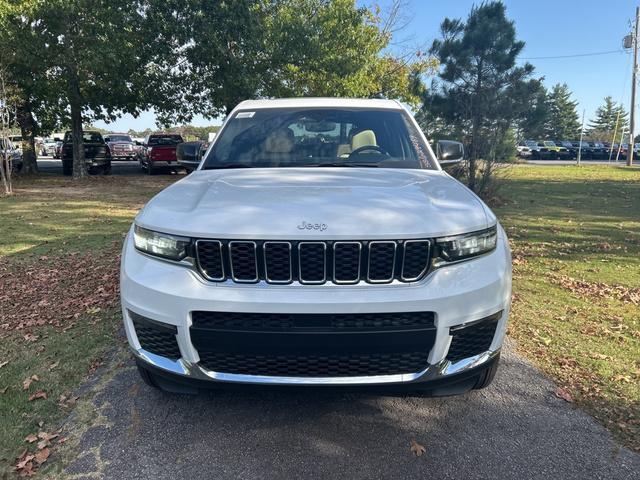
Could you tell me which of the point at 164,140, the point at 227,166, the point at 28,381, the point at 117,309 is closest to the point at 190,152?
the point at 227,166

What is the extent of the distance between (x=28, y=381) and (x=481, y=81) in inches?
471

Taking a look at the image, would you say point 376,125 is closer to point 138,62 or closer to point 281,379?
point 281,379

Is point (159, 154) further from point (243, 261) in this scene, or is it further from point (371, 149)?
point (243, 261)

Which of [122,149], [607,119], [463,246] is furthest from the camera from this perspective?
[607,119]

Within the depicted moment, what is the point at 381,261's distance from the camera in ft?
7.55

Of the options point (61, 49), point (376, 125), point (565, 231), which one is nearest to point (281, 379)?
point (376, 125)

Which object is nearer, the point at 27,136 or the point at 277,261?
the point at 277,261

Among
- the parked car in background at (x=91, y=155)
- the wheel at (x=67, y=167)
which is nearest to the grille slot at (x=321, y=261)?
the parked car in background at (x=91, y=155)

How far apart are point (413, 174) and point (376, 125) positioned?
2.89ft

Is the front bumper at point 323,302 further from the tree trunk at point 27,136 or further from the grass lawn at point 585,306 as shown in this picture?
the tree trunk at point 27,136

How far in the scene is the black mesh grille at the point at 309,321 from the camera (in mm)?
2221

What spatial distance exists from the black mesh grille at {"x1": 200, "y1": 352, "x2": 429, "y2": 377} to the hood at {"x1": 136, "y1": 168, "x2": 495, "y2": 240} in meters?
0.55

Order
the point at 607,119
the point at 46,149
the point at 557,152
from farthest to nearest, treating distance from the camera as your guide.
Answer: the point at 607,119
the point at 557,152
the point at 46,149

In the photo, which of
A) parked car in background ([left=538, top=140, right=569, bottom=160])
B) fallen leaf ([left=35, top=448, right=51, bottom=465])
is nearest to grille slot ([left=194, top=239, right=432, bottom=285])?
fallen leaf ([left=35, top=448, right=51, bottom=465])
